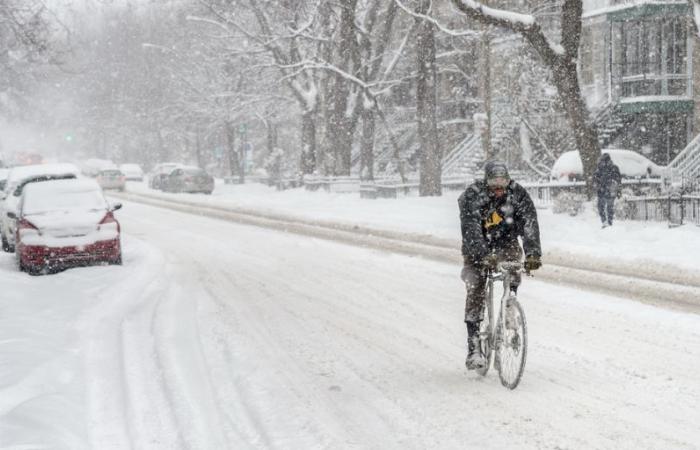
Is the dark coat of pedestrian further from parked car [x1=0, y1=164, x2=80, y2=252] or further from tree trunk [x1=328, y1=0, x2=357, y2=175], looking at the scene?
tree trunk [x1=328, y1=0, x2=357, y2=175]

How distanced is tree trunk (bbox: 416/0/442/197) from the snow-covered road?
16332 millimetres

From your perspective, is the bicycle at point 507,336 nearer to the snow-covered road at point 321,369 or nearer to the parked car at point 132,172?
the snow-covered road at point 321,369

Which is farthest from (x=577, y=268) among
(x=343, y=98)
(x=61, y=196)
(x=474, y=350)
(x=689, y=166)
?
(x=343, y=98)

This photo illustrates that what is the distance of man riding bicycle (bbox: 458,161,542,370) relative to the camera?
22.3 ft

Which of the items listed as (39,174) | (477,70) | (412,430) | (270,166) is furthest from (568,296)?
(270,166)

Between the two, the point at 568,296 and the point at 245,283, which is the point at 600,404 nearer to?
the point at 568,296

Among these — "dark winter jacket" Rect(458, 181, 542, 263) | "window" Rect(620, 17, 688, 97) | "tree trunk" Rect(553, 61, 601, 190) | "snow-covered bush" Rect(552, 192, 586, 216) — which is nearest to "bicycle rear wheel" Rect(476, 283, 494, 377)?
"dark winter jacket" Rect(458, 181, 542, 263)

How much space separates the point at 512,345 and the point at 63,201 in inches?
424

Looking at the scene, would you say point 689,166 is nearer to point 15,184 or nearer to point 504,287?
point 15,184

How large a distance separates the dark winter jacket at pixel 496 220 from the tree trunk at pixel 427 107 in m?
22.2

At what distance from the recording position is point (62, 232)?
14.5 meters

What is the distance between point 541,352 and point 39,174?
13891 mm

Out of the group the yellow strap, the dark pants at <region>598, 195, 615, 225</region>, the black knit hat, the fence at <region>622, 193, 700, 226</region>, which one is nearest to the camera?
the black knit hat

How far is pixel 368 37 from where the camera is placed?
112ft
